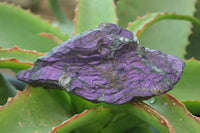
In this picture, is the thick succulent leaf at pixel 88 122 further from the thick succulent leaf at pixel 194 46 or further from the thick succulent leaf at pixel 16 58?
the thick succulent leaf at pixel 194 46

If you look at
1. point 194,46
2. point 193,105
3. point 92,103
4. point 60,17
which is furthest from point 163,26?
point 60,17

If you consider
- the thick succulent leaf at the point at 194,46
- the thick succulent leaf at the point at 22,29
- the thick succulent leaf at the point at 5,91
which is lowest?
the thick succulent leaf at the point at 5,91

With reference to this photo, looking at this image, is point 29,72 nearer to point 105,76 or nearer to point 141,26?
point 105,76

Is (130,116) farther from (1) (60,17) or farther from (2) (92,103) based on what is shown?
(1) (60,17)

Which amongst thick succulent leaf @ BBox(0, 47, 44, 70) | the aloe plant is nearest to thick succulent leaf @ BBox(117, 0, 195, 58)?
the aloe plant

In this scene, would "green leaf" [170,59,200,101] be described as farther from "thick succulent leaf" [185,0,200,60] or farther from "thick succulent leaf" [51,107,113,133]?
"thick succulent leaf" [185,0,200,60]

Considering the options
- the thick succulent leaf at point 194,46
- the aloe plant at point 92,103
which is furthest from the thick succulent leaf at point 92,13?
the thick succulent leaf at point 194,46
